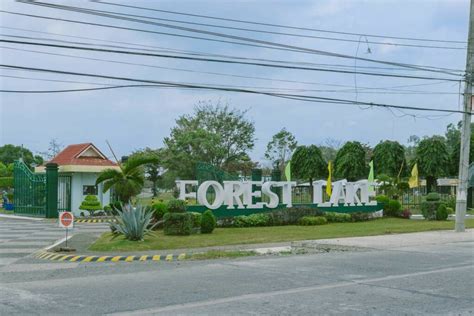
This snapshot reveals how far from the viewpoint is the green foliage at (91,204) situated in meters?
35.0

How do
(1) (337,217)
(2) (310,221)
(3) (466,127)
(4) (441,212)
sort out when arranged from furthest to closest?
(4) (441,212)
(1) (337,217)
(2) (310,221)
(3) (466,127)

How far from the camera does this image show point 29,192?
116ft

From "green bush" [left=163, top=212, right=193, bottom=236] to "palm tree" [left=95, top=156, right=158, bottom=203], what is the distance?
5.17 feet

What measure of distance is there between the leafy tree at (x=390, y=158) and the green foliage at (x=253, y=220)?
34946 mm

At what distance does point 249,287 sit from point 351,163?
4934 centimetres

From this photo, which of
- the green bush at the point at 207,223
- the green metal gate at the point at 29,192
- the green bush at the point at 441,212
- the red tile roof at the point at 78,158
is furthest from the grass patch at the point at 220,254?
the red tile roof at the point at 78,158

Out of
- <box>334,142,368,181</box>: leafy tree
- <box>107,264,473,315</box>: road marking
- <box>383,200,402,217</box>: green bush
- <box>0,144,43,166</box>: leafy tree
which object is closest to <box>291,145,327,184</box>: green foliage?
<box>334,142,368,181</box>: leafy tree

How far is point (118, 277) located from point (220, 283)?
2286 millimetres

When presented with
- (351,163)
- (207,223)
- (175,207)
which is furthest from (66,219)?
(351,163)

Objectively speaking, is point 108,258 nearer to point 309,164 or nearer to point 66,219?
point 66,219

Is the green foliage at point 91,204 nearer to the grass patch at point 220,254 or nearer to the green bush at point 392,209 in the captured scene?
the green bush at point 392,209

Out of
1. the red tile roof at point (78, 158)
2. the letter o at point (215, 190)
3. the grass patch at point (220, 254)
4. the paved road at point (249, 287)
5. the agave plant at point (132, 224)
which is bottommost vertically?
the grass patch at point (220, 254)

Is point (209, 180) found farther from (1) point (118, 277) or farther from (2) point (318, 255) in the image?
(1) point (118, 277)

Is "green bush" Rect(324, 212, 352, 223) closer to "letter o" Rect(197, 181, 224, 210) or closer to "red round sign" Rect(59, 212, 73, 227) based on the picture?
"letter o" Rect(197, 181, 224, 210)
